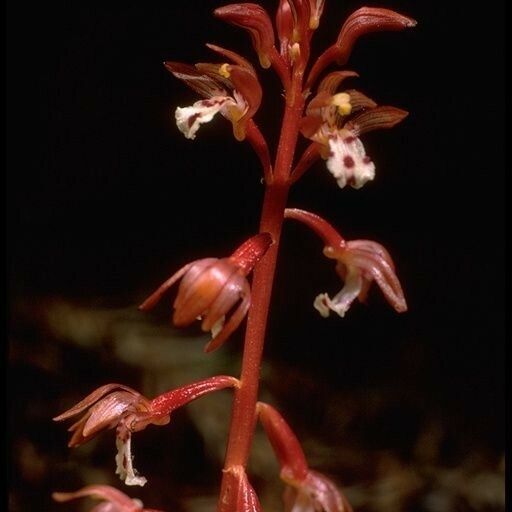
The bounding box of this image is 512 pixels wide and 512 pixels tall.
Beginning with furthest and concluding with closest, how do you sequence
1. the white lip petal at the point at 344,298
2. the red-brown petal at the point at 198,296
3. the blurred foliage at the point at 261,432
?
the blurred foliage at the point at 261,432
the white lip petal at the point at 344,298
the red-brown petal at the point at 198,296

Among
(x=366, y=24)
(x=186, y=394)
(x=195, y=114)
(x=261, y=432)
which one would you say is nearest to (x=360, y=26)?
(x=366, y=24)

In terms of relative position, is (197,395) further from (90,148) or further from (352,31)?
(90,148)

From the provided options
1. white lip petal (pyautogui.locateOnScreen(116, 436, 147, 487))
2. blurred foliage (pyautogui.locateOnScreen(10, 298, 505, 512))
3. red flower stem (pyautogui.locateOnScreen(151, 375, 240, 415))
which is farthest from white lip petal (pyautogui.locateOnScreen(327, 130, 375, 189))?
blurred foliage (pyautogui.locateOnScreen(10, 298, 505, 512))

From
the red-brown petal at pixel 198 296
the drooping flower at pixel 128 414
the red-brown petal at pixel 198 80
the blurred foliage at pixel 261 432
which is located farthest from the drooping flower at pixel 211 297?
the blurred foliage at pixel 261 432

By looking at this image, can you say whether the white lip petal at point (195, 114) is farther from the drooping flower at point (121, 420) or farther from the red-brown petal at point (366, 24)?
the drooping flower at point (121, 420)

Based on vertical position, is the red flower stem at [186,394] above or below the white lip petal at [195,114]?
below

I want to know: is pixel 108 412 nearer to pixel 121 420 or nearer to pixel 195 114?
pixel 121 420
